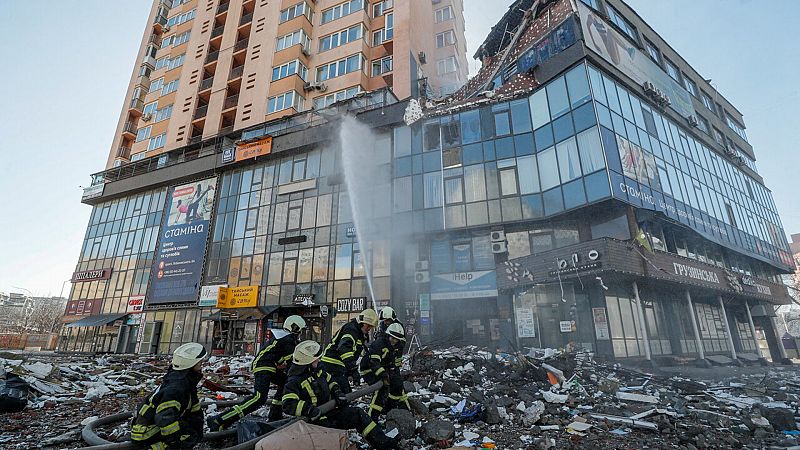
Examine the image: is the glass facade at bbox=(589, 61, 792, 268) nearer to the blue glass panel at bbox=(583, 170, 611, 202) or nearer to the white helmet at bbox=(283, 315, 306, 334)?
the blue glass panel at bbox=(583, 170, 611, 202)

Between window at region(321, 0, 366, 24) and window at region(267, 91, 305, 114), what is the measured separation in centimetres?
775

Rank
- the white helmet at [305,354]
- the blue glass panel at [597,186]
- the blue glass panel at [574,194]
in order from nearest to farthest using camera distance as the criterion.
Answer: the white helmet at [305,354] < the blue glass panel at [597,186] < the blue glass panel at [574,194]

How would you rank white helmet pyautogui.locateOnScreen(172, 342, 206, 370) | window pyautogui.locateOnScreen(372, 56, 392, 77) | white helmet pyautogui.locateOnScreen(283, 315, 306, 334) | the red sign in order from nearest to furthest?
white helmet pyautogui.locateOnScreen(172, 342, 206, 370) < white helmet pyautogui.locateOnScreen(283, 315, 306, 334) < window pyautogui.locateOnScreen(372, 56, 392, 77) < the red sign

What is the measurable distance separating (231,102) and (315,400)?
32.5m

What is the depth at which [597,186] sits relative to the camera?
16.1 meters

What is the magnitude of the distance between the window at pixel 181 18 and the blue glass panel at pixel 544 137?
3815 centimetres

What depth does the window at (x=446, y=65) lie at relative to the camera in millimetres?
33656

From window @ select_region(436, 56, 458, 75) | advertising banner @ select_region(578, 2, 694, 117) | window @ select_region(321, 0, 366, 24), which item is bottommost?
advertising banner @ select_region(578, 2, 694, 117)

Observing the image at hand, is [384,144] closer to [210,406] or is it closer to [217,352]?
[217,352]

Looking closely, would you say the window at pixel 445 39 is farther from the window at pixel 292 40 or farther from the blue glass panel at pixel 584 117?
the blue glass panel at pixel 584 117

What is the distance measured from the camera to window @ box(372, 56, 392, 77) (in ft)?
92.5

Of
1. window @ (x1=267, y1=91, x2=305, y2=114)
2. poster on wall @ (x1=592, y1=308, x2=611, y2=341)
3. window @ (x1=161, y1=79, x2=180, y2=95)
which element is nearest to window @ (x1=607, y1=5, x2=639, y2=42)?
poster on wall @ (x1=592, y1=308, x2=611, y2=341)

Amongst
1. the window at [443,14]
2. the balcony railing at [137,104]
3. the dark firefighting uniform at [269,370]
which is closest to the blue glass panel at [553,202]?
the dark firefighting uniform at [269,370]

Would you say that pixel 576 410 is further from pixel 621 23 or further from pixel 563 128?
pixel 621 23
